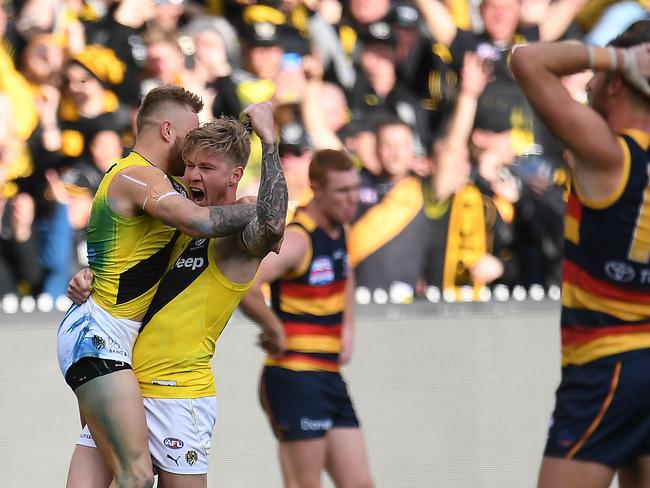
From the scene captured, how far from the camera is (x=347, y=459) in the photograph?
650cm

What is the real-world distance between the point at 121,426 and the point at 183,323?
48 centimetres

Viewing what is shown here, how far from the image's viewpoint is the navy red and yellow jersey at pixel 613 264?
3820 mm

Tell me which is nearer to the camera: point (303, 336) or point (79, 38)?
point (303, 336)

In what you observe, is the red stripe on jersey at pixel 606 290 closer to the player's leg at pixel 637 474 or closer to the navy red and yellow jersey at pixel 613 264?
the navy red and yellow jersey at pixel 613 264

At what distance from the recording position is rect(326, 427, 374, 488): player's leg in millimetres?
6477

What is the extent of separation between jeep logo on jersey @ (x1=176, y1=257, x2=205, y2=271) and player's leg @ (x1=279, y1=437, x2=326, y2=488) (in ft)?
6.56

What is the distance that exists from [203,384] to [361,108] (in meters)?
4.23

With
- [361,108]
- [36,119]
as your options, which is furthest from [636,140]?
[36,119]

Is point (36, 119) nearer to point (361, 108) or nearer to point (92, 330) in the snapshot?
point (361, 108)

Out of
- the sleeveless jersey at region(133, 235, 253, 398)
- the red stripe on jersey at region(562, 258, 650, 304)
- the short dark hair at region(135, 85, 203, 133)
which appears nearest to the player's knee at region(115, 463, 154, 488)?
the sleeveless jersey at region(133, 235, 253, 398)

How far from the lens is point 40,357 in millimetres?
8211

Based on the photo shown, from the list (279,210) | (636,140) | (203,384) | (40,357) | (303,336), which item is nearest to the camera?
(636,140)

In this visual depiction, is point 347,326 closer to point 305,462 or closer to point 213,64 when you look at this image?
point 305,462

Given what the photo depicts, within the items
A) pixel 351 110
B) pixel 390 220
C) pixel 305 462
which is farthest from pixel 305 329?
pixel 351 110
